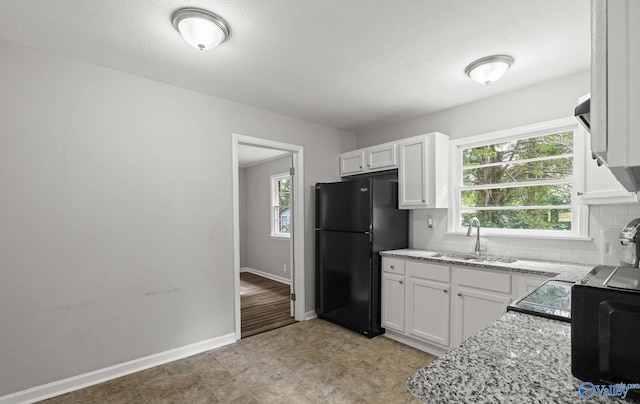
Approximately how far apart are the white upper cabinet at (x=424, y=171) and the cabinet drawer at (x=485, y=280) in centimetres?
82

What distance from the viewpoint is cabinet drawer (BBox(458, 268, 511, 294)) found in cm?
234

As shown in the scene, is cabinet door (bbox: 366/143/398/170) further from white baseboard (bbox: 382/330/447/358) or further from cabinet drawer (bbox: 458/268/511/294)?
white baseboard (bbox: 382/330/447/358)

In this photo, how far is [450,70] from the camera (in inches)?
96.2

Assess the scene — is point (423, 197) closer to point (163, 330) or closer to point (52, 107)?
point (163, 330)

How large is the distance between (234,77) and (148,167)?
1063mm

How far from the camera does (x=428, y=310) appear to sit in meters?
2.83

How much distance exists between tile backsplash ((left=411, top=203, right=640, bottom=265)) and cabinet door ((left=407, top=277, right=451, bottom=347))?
64cm

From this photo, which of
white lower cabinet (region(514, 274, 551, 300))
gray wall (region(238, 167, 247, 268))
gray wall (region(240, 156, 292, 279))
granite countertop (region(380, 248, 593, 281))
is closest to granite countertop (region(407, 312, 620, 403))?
granite countertop (region(380, 248, 593, 281))

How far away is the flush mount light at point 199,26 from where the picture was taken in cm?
173

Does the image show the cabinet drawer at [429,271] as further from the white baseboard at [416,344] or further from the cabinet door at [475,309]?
the white baseboard at [416,344]

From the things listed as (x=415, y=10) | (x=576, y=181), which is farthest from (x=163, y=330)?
(x=576, y=181)

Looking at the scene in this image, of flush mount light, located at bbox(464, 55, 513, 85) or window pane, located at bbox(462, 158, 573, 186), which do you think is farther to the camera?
window pane, located at bbox(462, 158, 573, 186)

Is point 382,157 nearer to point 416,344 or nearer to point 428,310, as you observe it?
point 428,310

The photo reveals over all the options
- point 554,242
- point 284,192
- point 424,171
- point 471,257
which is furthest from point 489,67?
point 284,192
